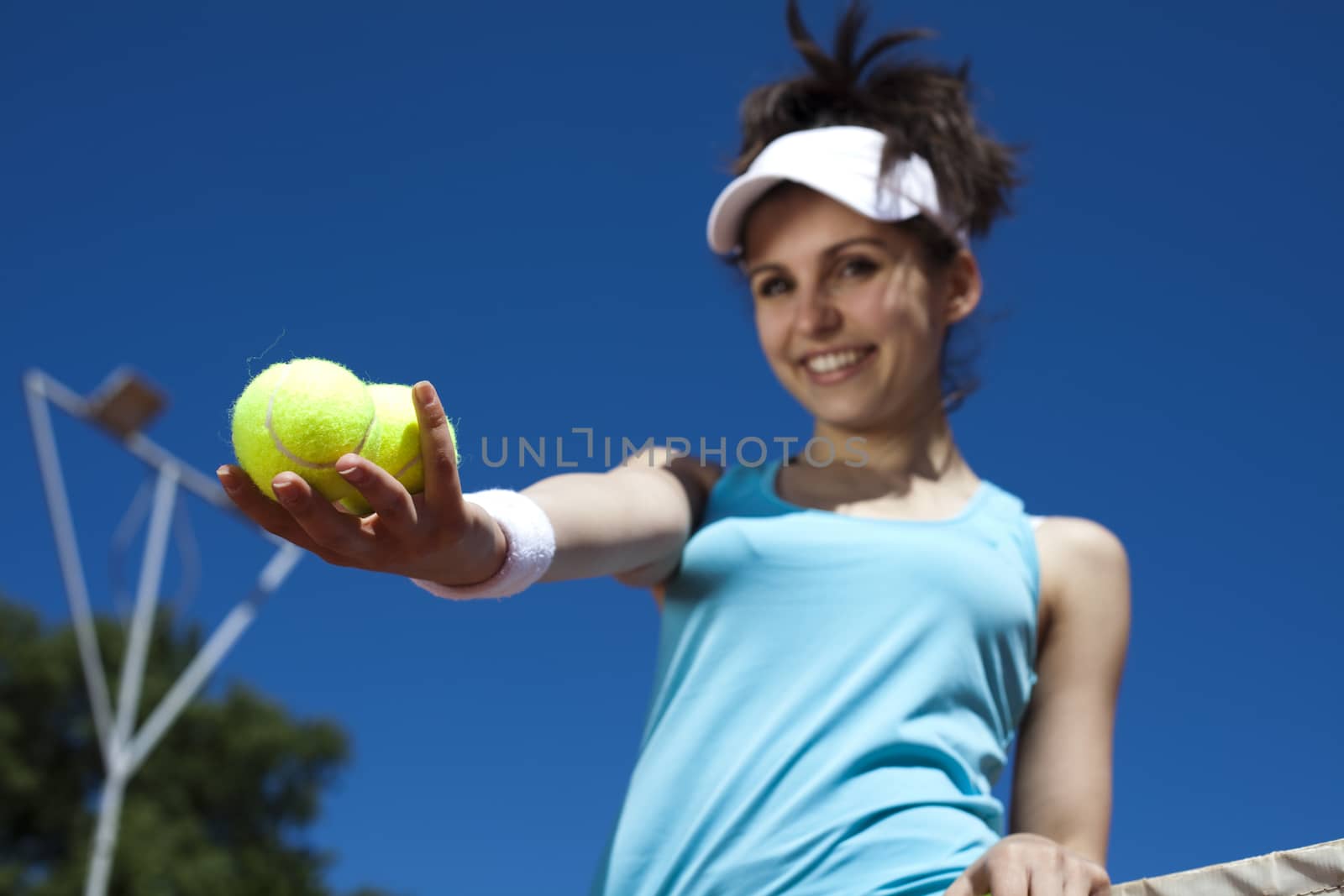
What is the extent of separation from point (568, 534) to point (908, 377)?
1109 millimetres

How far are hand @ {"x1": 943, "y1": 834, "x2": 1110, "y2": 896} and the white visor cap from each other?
141 cm

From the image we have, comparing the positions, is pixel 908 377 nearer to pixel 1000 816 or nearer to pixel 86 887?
pixel 1000 816

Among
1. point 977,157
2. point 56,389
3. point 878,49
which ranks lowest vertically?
point 977,157

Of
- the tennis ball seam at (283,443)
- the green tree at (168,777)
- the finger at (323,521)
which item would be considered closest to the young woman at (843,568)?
the finger at (323,521)

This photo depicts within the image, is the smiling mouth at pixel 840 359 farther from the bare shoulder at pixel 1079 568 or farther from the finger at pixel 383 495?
the finger at pixel 383 495

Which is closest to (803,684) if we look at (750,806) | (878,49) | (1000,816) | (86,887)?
(750,806)

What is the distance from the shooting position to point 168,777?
2697 centimetres

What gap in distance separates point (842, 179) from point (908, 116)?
50 cm

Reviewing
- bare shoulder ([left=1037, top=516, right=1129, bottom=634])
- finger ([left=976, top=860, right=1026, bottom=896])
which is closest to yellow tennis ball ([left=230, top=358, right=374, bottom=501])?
finger ([left=976, top=860, right=1026, bottom=896])

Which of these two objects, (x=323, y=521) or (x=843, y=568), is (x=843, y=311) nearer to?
(x=843, y=568)

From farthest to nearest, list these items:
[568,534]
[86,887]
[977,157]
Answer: [86,887], [977,157], [568,534]

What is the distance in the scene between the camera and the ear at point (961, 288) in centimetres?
324

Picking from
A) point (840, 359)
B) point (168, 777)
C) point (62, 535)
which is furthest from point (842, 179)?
point (168, 777)

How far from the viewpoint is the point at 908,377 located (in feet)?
9.96
